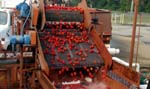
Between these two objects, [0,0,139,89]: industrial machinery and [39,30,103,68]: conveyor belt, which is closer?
[0,0,139,89]: industrial machinery

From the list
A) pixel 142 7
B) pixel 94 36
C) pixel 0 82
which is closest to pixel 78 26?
pixel 94 36

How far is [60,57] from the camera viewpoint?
7020 mm

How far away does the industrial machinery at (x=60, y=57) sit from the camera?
22.1 feet

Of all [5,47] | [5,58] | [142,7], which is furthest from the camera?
[142,7]

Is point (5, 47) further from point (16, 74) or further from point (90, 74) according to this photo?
point (90, 74)

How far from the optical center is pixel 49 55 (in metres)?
7.00

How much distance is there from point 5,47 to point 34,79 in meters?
0.95

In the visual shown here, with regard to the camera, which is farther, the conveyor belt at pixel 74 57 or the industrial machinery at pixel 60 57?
the conveyor belt at pixel 74 57

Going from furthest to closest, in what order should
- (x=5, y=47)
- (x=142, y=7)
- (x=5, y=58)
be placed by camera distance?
(x=142, y=7), (x=5, y=58), (x=5, y=47)

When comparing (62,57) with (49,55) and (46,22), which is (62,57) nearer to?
(49,55)

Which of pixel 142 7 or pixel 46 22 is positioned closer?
pixel 46 22

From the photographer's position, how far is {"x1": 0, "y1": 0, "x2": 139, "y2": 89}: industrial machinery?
673 centimetres

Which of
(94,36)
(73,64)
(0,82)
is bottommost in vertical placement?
(0,82)

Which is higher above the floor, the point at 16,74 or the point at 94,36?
the point at 94,36
